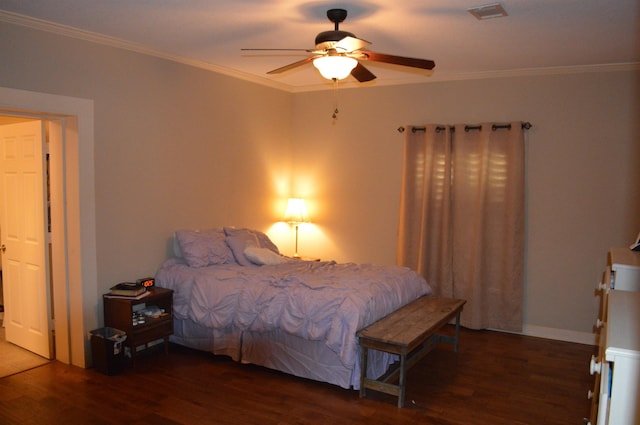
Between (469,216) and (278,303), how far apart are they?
246 cm

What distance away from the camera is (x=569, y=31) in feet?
11.8

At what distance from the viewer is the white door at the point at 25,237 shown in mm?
4047

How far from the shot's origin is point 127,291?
3951mm

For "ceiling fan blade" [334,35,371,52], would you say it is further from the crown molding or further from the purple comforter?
the crown molding

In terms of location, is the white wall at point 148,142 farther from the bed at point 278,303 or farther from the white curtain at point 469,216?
the white curtain at point 469,216

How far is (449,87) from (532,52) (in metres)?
1.16

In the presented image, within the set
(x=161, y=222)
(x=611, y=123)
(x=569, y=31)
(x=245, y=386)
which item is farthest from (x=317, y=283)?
(x=611, y=123)

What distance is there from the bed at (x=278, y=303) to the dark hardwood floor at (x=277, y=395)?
16cm

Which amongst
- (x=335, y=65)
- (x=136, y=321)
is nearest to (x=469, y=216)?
(x=335, y=65)

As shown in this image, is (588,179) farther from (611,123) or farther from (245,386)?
(245,386)

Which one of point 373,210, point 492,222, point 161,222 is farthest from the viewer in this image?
point 373,210

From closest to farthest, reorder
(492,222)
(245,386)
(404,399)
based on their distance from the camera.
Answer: (404,399)
(245,386)
(492,222)

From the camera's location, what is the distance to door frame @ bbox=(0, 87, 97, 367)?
152 inches

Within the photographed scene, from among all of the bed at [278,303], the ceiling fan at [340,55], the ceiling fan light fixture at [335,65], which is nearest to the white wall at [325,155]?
the bed at [278,303]
